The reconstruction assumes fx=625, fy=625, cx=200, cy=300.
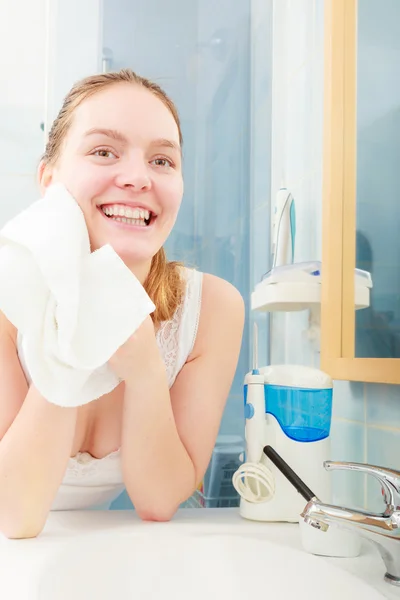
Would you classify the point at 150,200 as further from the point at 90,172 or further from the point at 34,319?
the point at 34,319

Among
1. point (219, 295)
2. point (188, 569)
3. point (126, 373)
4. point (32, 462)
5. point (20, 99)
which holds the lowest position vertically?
point (188, 569)

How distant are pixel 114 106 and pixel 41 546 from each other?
1.75 ft

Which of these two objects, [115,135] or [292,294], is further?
[292,294]

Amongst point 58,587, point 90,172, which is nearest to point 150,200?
point 90,172

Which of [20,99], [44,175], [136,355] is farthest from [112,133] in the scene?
[20,99]

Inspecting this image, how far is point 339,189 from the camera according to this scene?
94cm

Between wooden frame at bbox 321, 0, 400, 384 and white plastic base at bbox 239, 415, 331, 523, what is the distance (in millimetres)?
121

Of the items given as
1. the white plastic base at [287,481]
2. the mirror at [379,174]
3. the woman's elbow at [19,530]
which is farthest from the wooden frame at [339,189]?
the woman's elbow at [19,530]

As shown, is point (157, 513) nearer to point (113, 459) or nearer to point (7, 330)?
point (113, 459)

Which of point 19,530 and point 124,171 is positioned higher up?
point 124,171

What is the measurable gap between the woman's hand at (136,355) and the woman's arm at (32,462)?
78 mm

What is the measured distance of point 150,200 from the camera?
80cm

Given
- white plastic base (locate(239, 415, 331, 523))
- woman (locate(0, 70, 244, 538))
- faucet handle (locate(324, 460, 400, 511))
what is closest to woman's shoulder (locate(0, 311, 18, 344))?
woman (locate(0, 70, 244, 538))

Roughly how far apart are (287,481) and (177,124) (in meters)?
0.53
